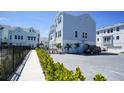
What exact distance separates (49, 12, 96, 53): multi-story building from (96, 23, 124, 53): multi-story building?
7.92 meters

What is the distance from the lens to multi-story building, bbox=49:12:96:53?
92.9 feet

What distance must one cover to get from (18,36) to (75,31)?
865 inches

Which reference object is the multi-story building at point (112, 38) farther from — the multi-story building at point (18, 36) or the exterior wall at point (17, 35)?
the exterior wall at point (17, 35)

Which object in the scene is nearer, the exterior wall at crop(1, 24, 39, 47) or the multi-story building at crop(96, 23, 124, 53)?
the multi-story building at crop(96, 23, 124, 53)

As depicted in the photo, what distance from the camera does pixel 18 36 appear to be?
1815 inches

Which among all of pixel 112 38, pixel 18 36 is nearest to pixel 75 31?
pixel 112 38

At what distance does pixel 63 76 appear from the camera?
545 cm

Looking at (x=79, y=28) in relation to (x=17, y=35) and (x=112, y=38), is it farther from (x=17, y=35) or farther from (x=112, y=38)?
(x=17, y=35)

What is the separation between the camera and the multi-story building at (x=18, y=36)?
4522 cm

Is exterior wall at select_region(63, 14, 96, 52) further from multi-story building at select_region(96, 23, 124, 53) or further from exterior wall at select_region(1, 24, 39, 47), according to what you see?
exterior wall at select_region(1, 24, 39, 47)

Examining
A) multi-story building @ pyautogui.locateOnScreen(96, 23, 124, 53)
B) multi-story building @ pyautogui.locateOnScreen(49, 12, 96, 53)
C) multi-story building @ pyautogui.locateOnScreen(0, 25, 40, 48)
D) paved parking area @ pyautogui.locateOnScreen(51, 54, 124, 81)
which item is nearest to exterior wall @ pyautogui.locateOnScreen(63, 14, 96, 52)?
multi-story building @ pyautogui.locateOnScreen(49, 12, 96, 53)
